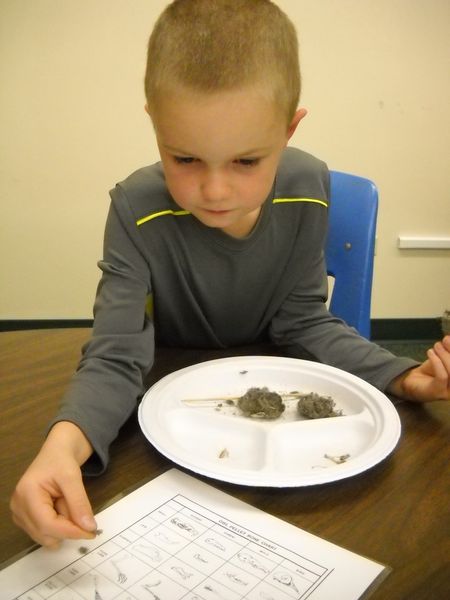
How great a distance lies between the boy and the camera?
57cm

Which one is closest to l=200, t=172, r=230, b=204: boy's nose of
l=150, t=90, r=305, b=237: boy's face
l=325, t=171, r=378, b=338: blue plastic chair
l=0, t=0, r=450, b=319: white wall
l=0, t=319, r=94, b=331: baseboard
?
l=150, t=90, r=305, b=237: boy's face

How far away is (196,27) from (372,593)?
605 millimetres

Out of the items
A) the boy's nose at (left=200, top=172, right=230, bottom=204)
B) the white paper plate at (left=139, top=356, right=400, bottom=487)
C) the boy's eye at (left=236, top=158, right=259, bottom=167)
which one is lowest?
the white paper plate at (left=139, top=356, right=400, bottom=487)

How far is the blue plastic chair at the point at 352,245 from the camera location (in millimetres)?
1065

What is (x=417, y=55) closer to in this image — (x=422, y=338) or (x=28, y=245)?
(x=422, y=338)

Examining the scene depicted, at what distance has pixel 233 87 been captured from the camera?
1.90ft

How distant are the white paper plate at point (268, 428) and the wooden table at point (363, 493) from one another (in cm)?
2

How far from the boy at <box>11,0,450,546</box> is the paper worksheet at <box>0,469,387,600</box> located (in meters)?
0.03

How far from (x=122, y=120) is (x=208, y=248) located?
1274mm

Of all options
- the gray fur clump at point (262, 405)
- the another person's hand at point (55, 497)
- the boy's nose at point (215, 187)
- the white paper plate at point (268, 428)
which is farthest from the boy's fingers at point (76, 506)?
the boy's nose at point (215, 187)

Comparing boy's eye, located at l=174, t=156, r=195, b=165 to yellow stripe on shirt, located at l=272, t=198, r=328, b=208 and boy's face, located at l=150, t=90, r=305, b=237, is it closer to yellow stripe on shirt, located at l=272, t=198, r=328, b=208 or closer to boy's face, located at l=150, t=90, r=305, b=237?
boy's face, located at l=150, t=90, r=305, b=237

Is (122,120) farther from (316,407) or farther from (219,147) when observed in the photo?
(316,407)

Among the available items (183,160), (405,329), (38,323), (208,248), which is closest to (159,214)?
(208,248)

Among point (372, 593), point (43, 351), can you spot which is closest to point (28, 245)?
point (43, 351)
